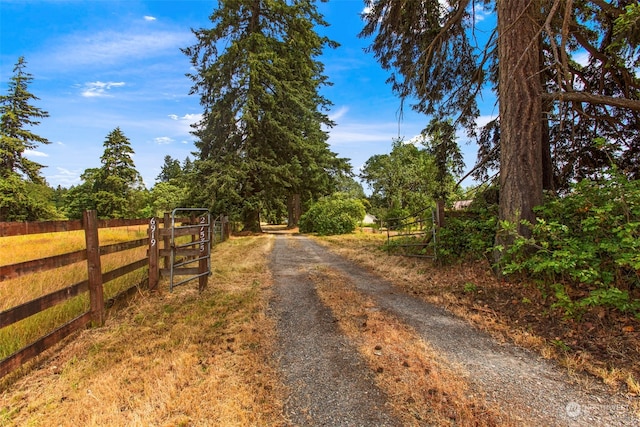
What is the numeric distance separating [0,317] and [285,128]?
1951cm

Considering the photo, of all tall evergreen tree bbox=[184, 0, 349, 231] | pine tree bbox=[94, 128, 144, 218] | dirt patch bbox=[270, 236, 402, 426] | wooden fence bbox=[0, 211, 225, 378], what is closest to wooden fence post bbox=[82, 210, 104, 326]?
wooden fence bbox=[0, 211, 225, 378]

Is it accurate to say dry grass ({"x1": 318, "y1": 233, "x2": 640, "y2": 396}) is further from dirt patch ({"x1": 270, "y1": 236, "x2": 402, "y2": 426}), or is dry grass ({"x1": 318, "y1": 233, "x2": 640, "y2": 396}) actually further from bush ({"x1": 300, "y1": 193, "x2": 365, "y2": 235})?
bush ({"x1": 300, "y1": 193, "x2": 365, "y2": 235})

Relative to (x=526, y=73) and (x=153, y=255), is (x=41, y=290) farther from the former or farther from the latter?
(x=526, y=73)

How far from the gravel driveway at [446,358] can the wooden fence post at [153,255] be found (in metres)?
2.38

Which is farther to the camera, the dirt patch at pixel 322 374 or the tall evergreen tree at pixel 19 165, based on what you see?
the tall evergreen tree at pixel 19 165

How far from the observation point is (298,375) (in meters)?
2.78

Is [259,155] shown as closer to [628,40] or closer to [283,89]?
[283,89]

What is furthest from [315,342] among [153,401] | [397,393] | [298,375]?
[153,401]

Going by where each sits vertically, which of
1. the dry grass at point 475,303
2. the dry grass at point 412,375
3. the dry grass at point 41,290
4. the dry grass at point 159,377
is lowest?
the dry grass at point 475,303

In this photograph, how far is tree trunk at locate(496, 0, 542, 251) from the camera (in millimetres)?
5297

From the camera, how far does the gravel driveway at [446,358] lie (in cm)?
221

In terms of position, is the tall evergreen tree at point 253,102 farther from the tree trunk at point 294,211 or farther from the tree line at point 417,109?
the tree trunk at point 294,211

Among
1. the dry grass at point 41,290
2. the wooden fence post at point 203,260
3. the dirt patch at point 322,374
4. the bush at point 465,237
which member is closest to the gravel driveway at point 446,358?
the dirt patch at point 322,374

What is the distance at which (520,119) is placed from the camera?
542 cm
